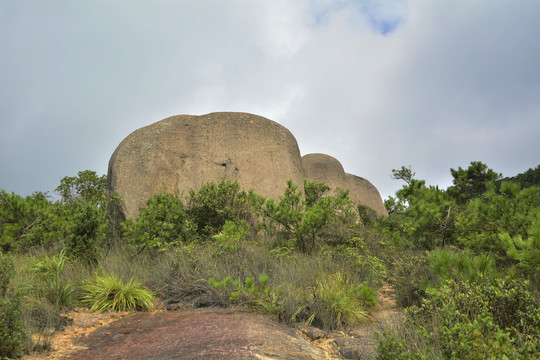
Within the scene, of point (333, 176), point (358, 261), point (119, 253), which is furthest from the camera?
point (333, 176)

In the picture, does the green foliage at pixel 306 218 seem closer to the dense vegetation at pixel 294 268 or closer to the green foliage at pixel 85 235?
the dense vegetation at pixel 294 268

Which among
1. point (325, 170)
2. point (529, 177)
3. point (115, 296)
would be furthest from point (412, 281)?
point (529, 177)

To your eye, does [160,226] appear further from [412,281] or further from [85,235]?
[412,281]

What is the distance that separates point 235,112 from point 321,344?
8182 mm

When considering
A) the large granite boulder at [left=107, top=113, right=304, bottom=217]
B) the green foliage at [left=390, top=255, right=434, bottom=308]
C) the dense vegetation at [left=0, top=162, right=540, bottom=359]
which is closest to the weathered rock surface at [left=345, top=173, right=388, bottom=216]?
the large granite boulder at [left=107, top=113, right=304, bottom=217]

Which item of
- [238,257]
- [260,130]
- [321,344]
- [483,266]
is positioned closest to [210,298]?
[238,257]

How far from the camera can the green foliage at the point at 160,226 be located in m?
7.68

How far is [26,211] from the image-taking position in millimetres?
9602

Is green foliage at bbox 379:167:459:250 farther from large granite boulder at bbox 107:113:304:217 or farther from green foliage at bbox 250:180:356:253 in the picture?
large granite boulder at bbox 107:113:304:217

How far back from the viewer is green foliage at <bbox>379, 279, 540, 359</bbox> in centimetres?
237

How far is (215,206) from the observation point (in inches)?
361

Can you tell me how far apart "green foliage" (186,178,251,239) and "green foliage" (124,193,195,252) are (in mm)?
403

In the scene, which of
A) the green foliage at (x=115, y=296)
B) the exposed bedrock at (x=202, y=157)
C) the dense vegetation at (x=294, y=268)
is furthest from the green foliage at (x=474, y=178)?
the green foliage at (x=115, y=296)

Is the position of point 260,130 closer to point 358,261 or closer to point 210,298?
point 358,261
